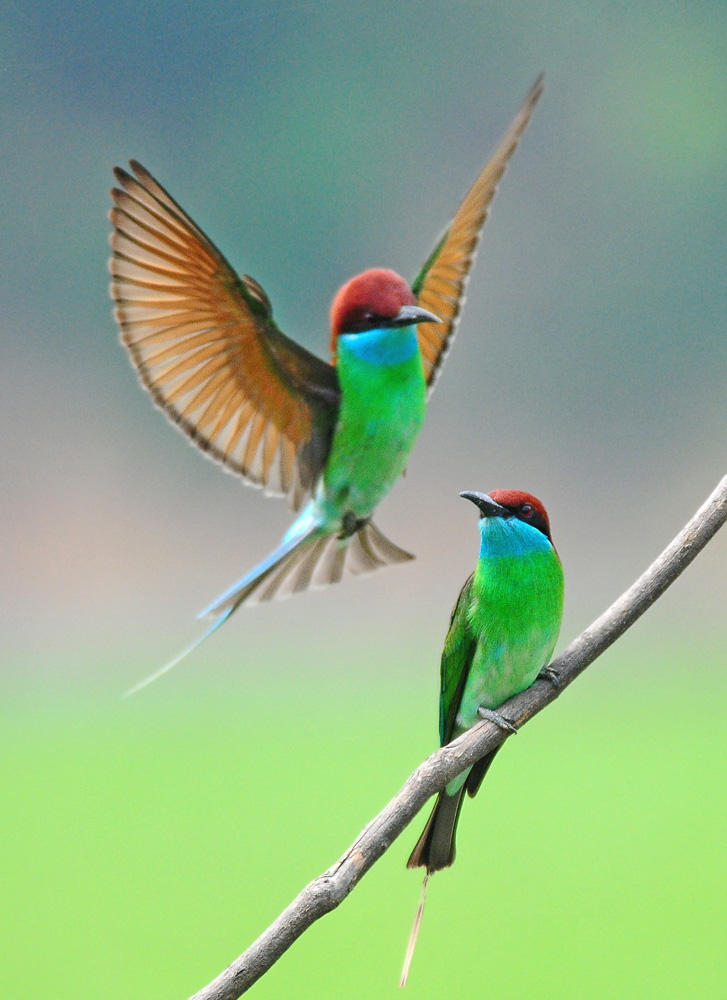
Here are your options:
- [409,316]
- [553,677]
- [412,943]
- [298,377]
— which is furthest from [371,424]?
[412,943]

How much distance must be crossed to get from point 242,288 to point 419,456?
493 mm

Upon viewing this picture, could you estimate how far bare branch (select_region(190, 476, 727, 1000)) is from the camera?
51cm

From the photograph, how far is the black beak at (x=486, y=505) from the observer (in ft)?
1.99

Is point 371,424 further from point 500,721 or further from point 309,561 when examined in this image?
point 500,721

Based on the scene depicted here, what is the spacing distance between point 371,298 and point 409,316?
0.06 metres

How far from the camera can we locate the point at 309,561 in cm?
87

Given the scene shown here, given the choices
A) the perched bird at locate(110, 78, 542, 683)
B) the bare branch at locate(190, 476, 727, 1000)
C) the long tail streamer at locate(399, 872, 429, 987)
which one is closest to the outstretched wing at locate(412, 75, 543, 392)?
the perched bird at locate(110, 78, 542, 683)

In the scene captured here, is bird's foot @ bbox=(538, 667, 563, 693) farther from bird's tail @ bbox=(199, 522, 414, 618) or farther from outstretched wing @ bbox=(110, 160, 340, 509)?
outstretched wing @ bbox=(110, 160, 340, 509)

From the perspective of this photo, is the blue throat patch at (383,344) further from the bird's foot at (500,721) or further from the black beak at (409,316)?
the bird's foot at (500,721)

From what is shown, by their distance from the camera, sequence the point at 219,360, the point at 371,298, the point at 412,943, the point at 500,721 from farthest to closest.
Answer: the point at 219,360
the point at 371,298
the point at 500,721
the point at 412,943

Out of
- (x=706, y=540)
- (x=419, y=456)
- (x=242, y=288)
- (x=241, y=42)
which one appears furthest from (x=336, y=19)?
(x=706, y=540)

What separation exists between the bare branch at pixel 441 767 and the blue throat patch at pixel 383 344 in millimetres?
257

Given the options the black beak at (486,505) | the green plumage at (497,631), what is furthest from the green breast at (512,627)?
the black beak at (486,505)

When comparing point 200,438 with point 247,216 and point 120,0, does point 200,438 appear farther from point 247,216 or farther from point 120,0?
point 120,0
